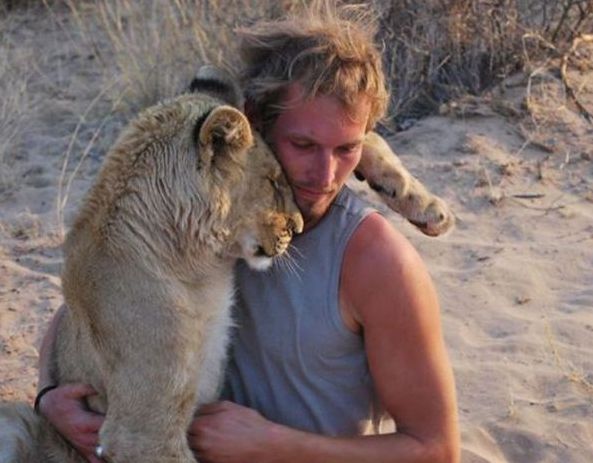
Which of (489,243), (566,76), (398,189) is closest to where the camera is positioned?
(398,189)

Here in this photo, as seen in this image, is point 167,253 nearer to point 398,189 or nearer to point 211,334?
point 211,334

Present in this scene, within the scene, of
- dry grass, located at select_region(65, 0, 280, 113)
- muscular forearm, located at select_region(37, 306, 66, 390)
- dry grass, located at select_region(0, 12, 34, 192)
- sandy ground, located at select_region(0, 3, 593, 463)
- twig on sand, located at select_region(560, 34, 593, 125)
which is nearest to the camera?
muscular forearm, located at select_region(37, 306, 66, 390)

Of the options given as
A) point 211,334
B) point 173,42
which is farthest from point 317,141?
point 173,42

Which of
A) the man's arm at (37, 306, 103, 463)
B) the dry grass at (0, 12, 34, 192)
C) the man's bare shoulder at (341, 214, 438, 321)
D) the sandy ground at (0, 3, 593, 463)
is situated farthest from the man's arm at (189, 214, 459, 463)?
the dry grass at (0, 12, 34, 192)

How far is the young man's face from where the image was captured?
2.83 metres

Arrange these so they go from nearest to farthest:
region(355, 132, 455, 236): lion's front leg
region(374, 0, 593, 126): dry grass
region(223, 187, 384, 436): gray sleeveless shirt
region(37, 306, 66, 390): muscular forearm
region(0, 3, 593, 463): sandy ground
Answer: region(223, 187, 384, 436): gray sleeveless shirt
region(355, 132, 455, 236): lion's front leg
region(37, 306, 66, 390): muscular forearm
region(0, 3, 593, 463): sandy ground
region(374, 0, 593, 126): dry grass

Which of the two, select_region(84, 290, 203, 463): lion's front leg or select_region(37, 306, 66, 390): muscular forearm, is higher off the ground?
select_region(84, 290, 203, 463): lion's front leg

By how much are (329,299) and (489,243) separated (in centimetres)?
234

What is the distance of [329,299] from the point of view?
9.79ft

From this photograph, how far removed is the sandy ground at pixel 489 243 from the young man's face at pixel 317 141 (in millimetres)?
1310

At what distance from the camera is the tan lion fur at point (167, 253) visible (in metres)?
2.83

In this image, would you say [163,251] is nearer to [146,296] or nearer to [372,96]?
[146,296]

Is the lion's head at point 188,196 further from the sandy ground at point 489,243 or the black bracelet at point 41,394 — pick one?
the sandy ground at point 489,243

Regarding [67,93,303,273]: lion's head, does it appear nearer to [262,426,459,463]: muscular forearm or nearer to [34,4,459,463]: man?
[34,4,459,463]: man
